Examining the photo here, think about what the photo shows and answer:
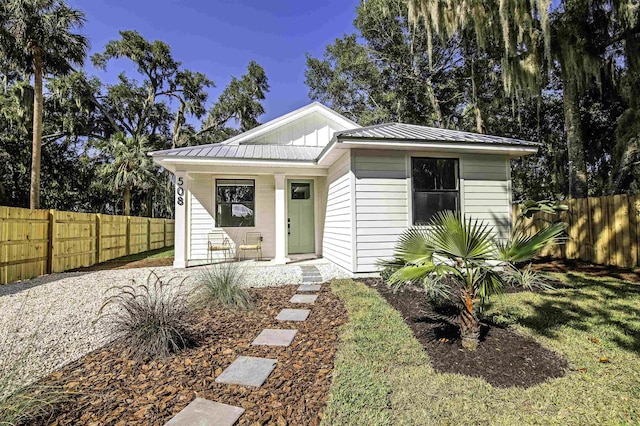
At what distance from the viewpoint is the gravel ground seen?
2.81m

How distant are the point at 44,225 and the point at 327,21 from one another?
1314cm

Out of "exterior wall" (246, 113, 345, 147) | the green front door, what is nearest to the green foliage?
"exterior wall" (246, 113, 345, 147)

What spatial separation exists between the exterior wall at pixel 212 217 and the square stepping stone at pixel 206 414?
6613 millimetres

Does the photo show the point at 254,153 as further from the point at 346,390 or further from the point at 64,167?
the point at 64,167

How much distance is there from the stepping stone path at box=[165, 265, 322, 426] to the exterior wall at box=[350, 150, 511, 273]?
7.96ft

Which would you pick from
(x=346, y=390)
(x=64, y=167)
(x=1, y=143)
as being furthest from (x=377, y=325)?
(x=64, y=167)

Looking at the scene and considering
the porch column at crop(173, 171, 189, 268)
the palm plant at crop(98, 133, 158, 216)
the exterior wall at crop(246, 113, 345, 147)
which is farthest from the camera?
the palm plant at crop(98, 133, 158, 216)

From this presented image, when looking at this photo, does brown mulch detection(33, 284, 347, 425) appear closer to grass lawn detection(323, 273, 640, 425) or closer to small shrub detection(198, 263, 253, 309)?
grass lawn detection(323, 273, 640, 425)

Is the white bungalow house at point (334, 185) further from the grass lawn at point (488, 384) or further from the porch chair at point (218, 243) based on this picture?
the grass lawn at point (488, 384)

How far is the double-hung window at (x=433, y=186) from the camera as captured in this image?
639cm

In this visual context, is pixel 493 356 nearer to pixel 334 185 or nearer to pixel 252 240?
pixel 334 185

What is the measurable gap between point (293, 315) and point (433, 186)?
418 centimetres

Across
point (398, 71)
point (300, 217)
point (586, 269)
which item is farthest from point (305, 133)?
point (398, 71)

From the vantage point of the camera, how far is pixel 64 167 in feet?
62.0
